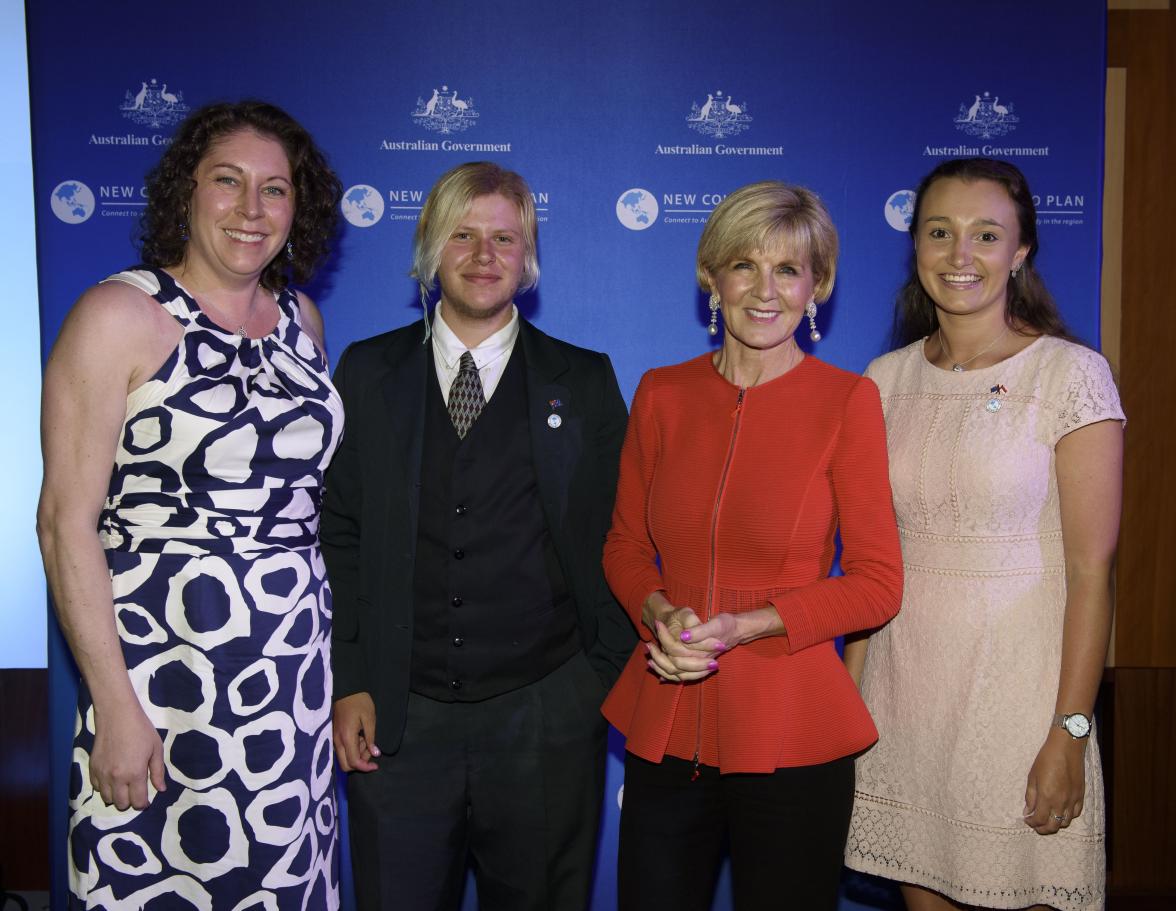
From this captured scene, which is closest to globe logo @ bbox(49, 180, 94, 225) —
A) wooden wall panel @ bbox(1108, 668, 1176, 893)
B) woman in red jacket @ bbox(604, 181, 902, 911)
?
woman in red jacket @ bbox(604, 181, 902, 911)

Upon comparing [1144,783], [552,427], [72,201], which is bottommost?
[1144,783]

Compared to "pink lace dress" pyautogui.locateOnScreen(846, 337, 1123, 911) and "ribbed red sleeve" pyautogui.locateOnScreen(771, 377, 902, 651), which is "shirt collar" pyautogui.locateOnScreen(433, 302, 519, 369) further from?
"pink lace dress" pyautogui.locateOnScreen(846, 337, 1123, 911)

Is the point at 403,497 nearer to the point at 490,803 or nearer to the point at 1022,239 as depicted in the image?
the point at 490,803

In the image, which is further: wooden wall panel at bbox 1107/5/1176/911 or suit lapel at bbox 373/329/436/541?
wooden wall panel at bbox 1107/5/1176/911

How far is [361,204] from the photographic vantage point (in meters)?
3.36

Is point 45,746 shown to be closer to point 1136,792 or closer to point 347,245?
point 347,245

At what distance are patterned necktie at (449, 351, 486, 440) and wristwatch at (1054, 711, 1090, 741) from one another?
1486 mm

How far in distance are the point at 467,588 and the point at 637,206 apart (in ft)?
5.70

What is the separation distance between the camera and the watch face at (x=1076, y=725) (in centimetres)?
206

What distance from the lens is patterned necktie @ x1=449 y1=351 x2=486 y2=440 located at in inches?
88.3

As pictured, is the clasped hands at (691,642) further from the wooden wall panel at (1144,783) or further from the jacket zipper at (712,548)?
the wooden wall panel at (1144,783)

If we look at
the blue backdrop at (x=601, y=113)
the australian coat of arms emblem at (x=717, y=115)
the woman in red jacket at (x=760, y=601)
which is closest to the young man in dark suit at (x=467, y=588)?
the woman in red jacket at (x=760, y=601)

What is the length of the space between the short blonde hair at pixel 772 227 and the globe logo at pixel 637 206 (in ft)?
4.34

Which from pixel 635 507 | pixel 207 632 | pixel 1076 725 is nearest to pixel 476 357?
pixel 635 507
